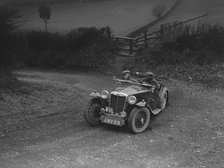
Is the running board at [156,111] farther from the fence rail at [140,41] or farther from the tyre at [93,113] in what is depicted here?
the fence rail at [140,41]

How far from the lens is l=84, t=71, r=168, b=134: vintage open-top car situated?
11773mm

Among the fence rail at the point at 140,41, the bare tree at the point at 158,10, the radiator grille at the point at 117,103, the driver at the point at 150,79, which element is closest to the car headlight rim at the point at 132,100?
the radiator grille at the point at 117,103

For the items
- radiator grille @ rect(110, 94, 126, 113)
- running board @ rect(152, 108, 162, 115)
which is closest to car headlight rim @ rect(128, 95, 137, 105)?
radiator grille @ rect(110, 94, 126, 113)

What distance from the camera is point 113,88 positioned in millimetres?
17266

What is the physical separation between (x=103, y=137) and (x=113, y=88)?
592 cm

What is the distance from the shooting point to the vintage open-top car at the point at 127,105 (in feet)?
38.6

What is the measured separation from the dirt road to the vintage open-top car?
313mm

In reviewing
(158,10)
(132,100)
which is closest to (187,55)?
(158,10)

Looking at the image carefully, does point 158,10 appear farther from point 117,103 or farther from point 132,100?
point 132,100

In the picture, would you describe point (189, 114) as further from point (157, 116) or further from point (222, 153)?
point (222, 153)

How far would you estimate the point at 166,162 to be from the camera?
1006 centimetres

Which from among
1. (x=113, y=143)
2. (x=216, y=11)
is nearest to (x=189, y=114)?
(x=113, y=143)

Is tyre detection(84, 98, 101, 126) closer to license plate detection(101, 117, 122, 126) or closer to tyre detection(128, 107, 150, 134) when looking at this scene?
license plate detection(101, 117, 122, 126)

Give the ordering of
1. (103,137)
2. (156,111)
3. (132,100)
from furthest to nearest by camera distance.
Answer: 1. (156,111)
2. (132,100)
3. (103,137)
